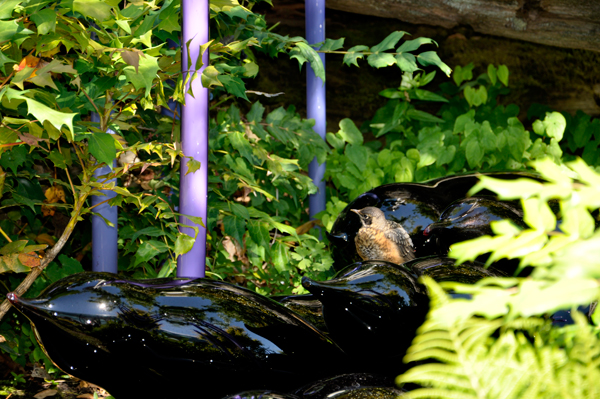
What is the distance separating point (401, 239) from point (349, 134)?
3.71ft

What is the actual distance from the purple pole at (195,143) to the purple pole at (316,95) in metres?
1.01

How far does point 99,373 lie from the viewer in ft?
3.27

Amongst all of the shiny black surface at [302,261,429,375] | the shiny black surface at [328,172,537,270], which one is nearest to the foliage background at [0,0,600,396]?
the shiny black surface at [328,172,537,270]

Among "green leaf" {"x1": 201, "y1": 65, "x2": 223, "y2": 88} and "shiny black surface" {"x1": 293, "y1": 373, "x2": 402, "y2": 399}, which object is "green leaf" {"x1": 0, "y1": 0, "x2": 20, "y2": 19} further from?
"shiny black surface" {"x1": 293, "y1": 373, "x2": 402, "y2": 399}

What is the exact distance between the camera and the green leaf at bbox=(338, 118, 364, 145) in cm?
291

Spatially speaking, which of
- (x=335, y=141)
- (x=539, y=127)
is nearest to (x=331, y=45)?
(x=335, y=141)

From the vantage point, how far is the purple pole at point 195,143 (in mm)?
1566

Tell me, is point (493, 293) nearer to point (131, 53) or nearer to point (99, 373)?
point (99, 373)

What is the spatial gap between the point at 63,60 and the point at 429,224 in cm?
122

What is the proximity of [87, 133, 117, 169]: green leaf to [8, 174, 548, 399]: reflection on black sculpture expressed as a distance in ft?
1.23

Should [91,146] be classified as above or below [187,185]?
above

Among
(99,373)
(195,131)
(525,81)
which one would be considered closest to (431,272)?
(99,373)

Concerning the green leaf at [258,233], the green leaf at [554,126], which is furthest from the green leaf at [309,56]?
the green leaf at [554,126]

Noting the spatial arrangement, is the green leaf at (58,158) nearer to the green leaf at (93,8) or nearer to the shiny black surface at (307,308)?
the green leaf at (93,8)
